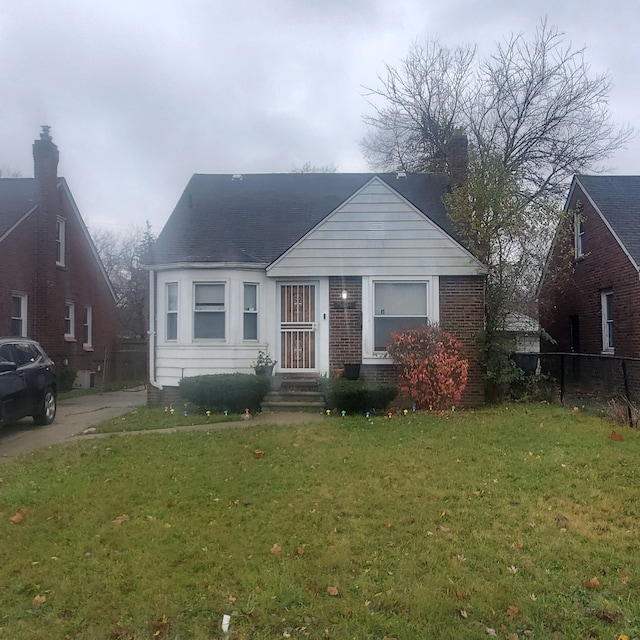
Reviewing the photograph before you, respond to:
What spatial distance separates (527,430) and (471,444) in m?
1.37

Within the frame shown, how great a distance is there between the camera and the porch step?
11.3m

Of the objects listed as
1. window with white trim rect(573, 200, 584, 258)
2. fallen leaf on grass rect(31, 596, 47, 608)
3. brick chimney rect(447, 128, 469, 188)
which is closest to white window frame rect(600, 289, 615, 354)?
window with white trim rect(573, 200, 584, 258)

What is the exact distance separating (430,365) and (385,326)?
1.72 m

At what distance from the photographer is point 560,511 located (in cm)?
522

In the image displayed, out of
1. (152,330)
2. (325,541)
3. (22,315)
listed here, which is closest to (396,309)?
(152,330)

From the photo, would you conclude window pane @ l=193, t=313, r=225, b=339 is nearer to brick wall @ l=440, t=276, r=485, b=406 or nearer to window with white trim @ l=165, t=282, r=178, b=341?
window with white trim @ l=165, t=282, r=178, b=341

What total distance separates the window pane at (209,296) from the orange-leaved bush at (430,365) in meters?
3.90

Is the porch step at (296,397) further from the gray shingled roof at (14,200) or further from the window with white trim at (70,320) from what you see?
the window with white trim at (70,320)

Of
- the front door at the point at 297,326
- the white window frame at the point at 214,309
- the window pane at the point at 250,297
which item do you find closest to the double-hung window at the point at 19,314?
the white window frame at the point at 214,309

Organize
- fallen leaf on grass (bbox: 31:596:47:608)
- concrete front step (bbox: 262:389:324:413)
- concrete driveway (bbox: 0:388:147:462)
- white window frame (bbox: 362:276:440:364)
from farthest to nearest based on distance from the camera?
1. white window frame (bbox: 362:276:440:364)
2. concrete front step (bbox: 262:389:324:413)
3. concrete driveway (bbox: 0:388:147:462)
4. fallen leaf on grass (bbox: 31:596:47:608)

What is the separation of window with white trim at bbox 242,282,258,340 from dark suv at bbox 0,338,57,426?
3981 mm

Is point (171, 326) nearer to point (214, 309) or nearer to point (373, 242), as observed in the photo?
point (214, 309)

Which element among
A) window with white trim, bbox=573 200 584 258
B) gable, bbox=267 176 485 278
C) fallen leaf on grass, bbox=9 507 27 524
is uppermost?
window with white trim, bbox=573 200 584 258

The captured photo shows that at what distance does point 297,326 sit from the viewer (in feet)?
41.2
